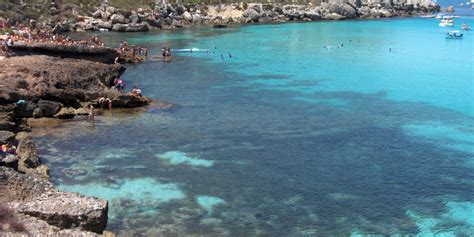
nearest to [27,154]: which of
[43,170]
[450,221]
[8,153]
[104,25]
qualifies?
[43,170]

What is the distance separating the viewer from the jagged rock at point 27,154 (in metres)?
28.6

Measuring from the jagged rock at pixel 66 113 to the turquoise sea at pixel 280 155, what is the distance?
1.05 meters

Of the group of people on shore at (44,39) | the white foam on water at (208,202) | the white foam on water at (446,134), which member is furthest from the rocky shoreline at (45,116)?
the white foam on water at (446,134)

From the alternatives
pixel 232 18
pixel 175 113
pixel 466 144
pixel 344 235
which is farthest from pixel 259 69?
pixel 232 18

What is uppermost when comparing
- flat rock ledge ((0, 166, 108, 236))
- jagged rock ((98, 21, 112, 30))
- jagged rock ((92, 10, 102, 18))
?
jagged rock ((92, 10, 102, 18))

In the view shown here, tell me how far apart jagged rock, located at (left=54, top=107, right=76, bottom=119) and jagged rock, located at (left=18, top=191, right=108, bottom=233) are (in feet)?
72.0

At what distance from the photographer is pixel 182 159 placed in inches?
1281

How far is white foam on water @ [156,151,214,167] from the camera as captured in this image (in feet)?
104

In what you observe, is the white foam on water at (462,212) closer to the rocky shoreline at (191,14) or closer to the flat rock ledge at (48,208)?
the flat rock ledge at (48,208)

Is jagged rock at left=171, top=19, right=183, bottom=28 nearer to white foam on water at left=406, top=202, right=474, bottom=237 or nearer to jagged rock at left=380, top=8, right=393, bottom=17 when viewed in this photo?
jagged rock at left=380, top=8, right=393, bottom=17

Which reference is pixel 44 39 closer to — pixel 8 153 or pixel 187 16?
pixel 8 153

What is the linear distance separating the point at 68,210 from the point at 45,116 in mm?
24284

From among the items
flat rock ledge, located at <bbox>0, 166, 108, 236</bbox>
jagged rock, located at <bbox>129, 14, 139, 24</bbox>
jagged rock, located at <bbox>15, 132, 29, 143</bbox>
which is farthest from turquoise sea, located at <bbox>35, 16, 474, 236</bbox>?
jagged rock, located at <bbox>129, 14, 139, 24</bbox>

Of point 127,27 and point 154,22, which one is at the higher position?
point 154,22
